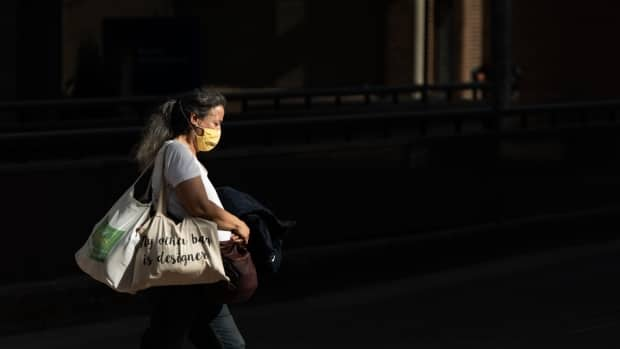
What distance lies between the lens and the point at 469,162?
38.4 feet

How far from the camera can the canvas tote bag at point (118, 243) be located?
5812 millimetres

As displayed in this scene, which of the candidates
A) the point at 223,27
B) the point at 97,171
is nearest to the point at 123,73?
the point at 97,171

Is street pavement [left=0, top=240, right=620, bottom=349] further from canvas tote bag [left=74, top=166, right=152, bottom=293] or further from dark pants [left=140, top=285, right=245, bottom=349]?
canvas tote bag [left=74, top=166, right=152, bottom=293]

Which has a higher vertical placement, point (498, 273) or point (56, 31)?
point (56, 31)

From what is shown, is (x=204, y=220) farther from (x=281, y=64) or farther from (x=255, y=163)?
(x=281, y=64)

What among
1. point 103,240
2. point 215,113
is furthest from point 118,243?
point 215,113

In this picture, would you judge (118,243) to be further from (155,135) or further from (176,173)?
(155,135)

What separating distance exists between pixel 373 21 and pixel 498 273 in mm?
23310

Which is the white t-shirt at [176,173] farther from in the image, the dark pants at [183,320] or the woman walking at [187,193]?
the dark pants at [183,320]

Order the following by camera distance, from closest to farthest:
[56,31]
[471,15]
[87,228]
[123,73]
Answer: [87,228], [123,73], [56,31], [471,15]

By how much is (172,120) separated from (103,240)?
530mm

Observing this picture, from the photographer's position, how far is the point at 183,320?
595cm

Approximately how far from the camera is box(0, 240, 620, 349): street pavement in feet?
28.3

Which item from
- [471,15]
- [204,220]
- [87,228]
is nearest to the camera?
[204,220]
